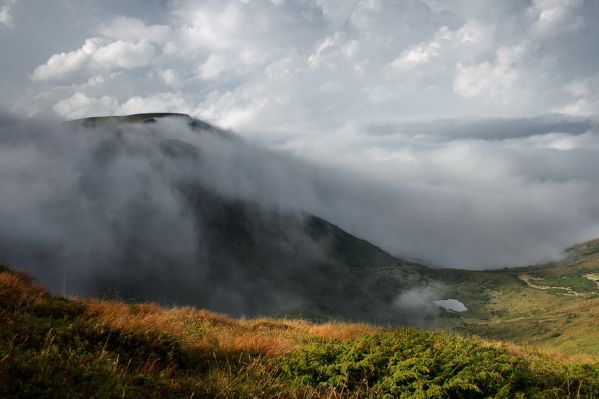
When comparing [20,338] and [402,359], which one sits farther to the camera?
[402,359]

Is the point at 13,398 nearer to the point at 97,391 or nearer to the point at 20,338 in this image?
the point at 97,391

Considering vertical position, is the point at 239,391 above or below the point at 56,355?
below

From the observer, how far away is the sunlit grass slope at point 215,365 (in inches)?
209

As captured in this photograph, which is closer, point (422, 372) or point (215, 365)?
point (422, 372)

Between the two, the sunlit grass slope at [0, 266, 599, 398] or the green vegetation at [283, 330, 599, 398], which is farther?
the green vegetation at [283, 330, 599, 398]

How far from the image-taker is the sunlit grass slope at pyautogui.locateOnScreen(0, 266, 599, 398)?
209 inches

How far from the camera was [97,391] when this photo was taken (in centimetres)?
493

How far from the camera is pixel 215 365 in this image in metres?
8.23

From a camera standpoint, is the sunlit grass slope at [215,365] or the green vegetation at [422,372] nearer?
the sunlit grass slope at [215,365]

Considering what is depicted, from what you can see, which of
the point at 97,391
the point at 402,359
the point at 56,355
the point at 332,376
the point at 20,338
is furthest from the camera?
the point at 402,359

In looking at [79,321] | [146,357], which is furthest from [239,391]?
[79,321]

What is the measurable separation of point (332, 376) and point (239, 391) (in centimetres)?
227

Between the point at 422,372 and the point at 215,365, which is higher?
the point at 422,372

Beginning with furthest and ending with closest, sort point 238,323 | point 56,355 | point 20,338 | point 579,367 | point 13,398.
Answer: point 238,323 < point 579,367 < point 20,338 < point 56,355 < point 13,398
